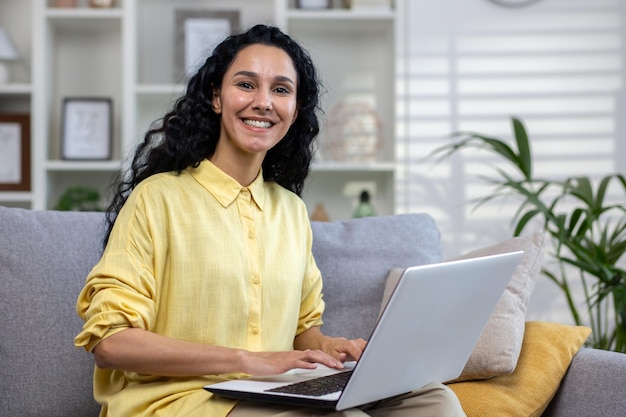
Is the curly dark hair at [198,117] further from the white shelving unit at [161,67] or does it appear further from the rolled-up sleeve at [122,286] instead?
the white shelving unit at [161,67]

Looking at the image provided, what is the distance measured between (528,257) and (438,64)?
5.93 feet

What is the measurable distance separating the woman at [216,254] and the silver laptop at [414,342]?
0.17 feet

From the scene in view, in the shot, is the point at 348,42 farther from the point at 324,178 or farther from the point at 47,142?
the point at 47,142

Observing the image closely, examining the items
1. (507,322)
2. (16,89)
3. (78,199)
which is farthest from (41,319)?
(16,89)

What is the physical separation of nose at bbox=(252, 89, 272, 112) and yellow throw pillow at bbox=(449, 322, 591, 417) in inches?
28.6

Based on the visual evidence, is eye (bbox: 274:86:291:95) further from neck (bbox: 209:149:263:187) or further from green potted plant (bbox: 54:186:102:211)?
green potted plant (bbox: 54:186:102:211)

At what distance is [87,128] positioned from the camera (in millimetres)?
3750

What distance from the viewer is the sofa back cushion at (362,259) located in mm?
2146

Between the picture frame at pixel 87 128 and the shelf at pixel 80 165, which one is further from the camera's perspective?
the picture frame at pixel 87 128

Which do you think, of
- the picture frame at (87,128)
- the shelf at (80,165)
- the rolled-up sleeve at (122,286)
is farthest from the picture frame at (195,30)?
the rolled-up sleeve at (122,286)

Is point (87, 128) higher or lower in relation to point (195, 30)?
lower

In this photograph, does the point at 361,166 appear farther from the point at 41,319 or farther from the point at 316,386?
the point at 316,386

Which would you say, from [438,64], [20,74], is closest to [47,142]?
[20,74]

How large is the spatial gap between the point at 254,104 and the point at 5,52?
7.38 feet
